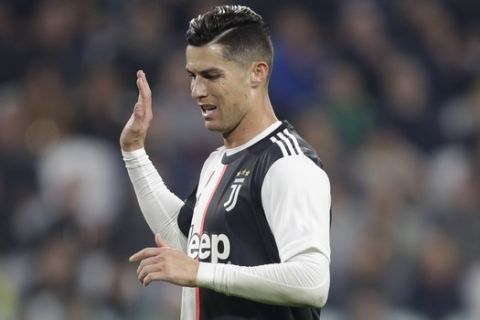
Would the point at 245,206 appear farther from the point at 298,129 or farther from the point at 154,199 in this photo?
the point at 298,129

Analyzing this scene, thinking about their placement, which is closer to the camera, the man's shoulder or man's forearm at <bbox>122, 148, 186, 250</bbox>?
the man's shoulder

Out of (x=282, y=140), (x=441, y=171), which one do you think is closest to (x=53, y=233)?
(x=441, y=171)

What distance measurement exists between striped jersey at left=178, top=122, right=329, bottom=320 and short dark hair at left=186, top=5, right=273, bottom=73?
0.25 m

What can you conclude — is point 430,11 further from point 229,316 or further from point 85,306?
point 229,316

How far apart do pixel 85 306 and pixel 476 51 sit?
4009mm

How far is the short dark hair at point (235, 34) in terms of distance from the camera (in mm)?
3668

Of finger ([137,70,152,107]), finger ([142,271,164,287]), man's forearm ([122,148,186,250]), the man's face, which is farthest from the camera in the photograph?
man's forearm ([122,148,186,250])

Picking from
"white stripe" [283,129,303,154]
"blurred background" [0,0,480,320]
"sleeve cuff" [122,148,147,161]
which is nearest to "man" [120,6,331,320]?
"white stripe" [283,129,303,154]


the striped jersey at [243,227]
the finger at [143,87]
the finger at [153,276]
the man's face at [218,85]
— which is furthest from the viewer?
the finger at [143,87]

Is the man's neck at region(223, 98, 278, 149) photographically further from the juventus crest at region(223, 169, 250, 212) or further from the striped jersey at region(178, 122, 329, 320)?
the juventus crest at region(223, 169, 250, 212)

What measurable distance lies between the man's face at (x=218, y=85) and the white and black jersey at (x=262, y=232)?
0.12 meters

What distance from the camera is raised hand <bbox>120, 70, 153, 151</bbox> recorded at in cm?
396

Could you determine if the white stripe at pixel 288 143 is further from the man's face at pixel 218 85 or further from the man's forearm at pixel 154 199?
the man's forearm at pixel 154 199

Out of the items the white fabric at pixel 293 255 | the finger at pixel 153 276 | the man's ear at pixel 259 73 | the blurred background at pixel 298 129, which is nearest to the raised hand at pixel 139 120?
the man's ear at pixel 259 73
